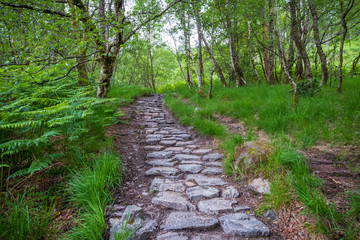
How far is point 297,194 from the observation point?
2072mm

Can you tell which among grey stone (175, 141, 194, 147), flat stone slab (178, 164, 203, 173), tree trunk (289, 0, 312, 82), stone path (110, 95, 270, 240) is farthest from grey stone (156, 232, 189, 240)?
tree trunk (289, 0, 312, 82)

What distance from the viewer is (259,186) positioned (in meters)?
2.49

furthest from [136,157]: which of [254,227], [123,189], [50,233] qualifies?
[254,227]

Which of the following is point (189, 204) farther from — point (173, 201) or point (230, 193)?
point (230, 193)

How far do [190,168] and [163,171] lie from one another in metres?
0.47

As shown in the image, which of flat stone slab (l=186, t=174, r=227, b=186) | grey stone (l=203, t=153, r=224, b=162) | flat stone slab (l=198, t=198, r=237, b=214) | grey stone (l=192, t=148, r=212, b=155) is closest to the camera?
flat stone slab (l=198, t=198, r=237, b=214)

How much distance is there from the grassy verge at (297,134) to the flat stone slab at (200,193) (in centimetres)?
58

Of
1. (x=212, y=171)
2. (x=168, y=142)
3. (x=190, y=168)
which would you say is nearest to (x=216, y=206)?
(x=212, y=171)

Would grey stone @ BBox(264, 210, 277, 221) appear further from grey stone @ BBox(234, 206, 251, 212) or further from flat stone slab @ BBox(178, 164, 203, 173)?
flat stone slab @ BBox(178, 164, 203, 173)

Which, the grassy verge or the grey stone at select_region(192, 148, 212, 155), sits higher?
the grassy verge

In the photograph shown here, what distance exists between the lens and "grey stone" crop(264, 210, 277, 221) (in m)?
2.00

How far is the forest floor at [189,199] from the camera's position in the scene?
6.04 feet

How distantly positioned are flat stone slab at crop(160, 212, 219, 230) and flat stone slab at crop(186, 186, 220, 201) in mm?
329

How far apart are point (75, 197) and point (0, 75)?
10.7 ft
